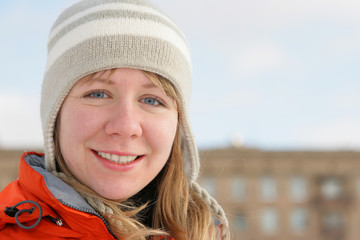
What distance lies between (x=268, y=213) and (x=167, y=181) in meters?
40.4

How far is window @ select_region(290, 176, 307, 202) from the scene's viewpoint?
1636 inches

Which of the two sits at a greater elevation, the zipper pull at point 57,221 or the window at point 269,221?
the zipper pull at point 57,221

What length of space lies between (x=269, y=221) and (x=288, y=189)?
287 centimetres

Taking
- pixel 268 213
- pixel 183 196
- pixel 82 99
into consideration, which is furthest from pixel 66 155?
pixel 268 213

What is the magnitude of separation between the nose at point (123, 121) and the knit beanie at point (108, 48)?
16 centimetres

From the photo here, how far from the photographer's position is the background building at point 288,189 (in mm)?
40000

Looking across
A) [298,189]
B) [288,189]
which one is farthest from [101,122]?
[298,189]

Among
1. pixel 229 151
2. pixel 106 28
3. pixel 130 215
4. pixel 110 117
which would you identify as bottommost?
pixel 229 151

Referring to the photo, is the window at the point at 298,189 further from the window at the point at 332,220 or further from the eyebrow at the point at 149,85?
the eyebrow at the point at 149,85

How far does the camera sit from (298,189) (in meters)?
41.9

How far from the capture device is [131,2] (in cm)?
217

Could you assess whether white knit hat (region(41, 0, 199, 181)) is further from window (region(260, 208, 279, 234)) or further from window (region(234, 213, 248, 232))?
window (region(260, 208, 279, 234))

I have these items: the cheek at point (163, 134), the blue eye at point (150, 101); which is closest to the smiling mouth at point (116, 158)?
the cheek at point (163, 134)

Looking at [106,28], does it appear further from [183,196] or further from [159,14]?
[183,196]
